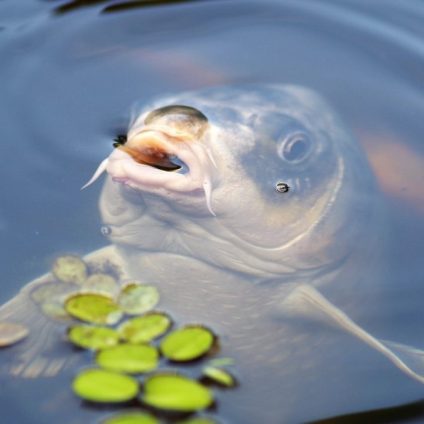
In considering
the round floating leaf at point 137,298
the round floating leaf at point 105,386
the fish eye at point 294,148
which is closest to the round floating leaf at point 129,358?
the round floating leaf at point 105,386

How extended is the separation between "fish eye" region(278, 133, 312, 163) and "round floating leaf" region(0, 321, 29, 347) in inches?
47.3

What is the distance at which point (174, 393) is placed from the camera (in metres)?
2.36

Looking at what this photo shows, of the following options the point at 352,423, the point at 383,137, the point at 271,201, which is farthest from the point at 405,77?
the point at 352,423

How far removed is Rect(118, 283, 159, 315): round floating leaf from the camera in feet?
9.05

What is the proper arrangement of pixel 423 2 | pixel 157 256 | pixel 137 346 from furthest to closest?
pixel 423 2
pixel 157 256
pixel 137 346

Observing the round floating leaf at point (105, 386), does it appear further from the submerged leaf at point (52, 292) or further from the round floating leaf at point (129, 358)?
the submerged leaf at point (52, 292)

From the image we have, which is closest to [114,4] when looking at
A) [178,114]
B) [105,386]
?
[178,114]

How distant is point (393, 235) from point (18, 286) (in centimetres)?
155

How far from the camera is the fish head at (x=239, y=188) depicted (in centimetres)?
297

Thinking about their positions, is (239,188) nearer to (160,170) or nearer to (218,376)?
(160,170)

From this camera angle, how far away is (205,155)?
9.74ft

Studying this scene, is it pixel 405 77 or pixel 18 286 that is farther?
pixel 405 77

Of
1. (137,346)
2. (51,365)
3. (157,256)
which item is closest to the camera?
(137,346)

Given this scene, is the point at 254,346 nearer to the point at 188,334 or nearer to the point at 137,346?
the point at 188,334
